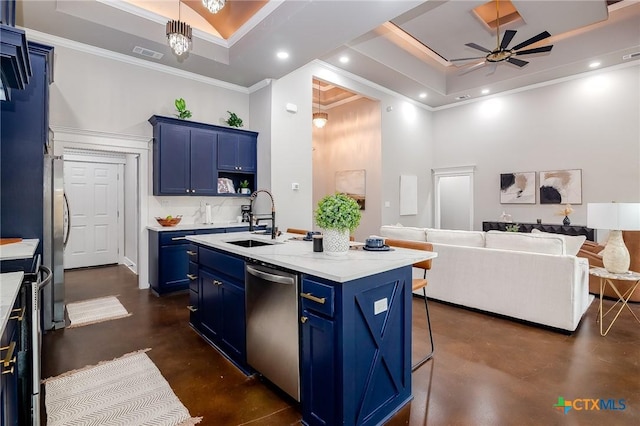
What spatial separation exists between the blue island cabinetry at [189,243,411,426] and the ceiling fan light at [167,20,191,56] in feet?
7.93

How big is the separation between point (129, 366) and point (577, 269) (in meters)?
4.08

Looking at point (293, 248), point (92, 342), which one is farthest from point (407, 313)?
Result: point (92, 342)

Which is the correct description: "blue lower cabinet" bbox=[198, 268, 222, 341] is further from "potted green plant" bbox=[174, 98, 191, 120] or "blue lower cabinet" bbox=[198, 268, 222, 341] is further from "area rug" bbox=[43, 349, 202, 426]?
"potted green plant" bbox=[174, 98, 191, 120]

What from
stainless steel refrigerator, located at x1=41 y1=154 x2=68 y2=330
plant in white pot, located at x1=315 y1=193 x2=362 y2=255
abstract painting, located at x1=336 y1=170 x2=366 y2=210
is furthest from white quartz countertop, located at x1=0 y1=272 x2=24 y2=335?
abstract painting, located at x1=336 y1=170 x2=366 y2=210

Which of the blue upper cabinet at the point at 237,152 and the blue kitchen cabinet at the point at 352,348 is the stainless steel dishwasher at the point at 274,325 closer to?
the blue kitchen cabinet at the point at 352,348

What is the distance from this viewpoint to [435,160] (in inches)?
328

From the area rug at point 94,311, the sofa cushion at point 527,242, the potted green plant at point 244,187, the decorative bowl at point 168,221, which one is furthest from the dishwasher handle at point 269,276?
the potted green plant at point 244,187

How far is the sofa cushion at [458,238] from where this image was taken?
3736mm

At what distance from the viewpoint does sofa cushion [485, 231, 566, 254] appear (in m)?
3.22

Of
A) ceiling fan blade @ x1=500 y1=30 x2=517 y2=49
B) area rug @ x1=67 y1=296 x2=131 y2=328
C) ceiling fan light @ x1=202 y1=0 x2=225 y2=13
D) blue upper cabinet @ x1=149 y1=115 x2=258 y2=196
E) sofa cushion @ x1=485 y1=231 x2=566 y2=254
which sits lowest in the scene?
area rug @ x1=67 y1=296 x2=131 y2=328

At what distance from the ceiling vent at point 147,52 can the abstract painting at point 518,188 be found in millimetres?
6990

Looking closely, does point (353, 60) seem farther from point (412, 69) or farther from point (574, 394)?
point (574, 394)

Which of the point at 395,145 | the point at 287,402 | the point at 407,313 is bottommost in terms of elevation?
the point at 287,402

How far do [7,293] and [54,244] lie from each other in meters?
2.46
